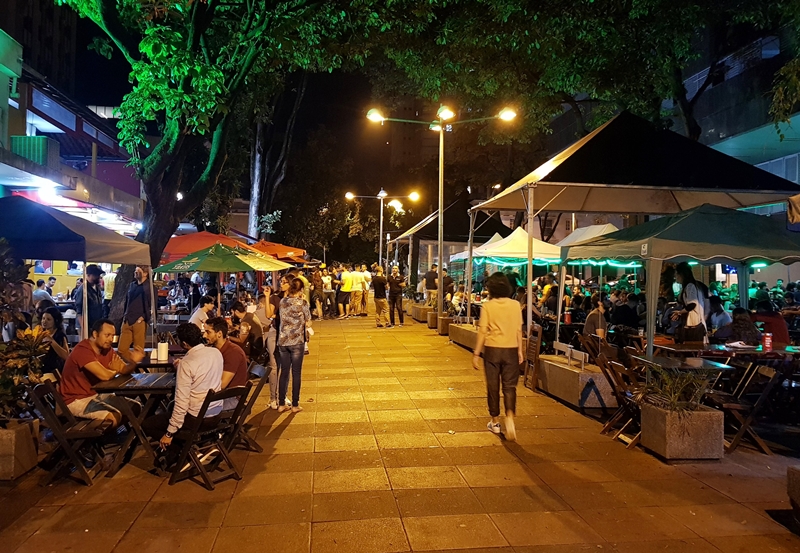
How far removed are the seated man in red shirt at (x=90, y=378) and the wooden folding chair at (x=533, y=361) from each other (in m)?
5.74

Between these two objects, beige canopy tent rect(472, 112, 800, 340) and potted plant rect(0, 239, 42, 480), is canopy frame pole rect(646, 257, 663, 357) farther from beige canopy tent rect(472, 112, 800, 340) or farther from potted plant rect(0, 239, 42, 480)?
potted plant rect(0, 239, 42, 480)

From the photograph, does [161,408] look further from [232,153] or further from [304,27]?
[232,153]

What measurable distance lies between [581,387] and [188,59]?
26.4 ft

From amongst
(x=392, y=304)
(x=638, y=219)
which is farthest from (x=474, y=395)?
(x=392, y=304)

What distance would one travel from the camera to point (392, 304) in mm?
18562

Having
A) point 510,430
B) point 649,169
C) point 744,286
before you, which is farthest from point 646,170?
point 510,430

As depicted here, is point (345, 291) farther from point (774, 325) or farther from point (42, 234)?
point (774, 325)

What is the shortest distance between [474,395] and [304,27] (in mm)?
8594

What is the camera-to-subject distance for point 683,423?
562 centimetres

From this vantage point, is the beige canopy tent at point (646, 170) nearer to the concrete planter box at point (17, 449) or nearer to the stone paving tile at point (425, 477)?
the stone paving tile at point (425, 477)

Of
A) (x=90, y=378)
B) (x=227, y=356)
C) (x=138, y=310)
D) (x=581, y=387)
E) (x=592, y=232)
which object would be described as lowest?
(x=581, y=387)

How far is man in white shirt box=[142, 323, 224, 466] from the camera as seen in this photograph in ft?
16.8

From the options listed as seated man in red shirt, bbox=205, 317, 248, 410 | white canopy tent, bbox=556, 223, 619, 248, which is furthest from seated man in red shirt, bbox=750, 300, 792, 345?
seated man in red shirt, bbox=205, 317, 248, 410

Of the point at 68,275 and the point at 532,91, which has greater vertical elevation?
the point at 532,91
